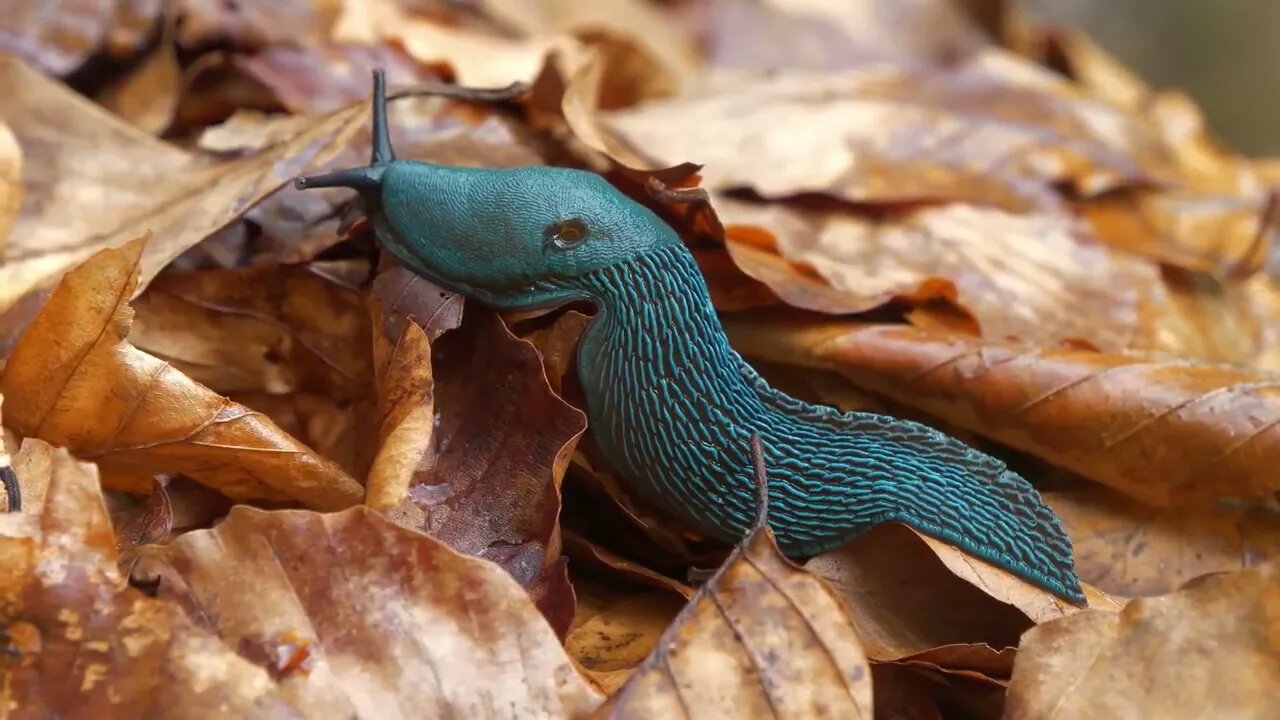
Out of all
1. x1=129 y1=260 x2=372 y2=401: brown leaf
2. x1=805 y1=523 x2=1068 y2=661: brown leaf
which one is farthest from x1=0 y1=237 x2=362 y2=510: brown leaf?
x1=805 y1=523 x2=1068 y2=661: brown leaf

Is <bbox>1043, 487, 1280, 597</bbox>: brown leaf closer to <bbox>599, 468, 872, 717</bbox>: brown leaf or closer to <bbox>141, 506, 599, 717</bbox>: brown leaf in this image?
<bbox>599, 468, 872, 717</bbox>: brown leaf

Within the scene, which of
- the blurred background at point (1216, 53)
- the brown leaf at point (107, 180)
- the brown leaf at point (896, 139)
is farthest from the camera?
the blurred background at point (1216, 53)

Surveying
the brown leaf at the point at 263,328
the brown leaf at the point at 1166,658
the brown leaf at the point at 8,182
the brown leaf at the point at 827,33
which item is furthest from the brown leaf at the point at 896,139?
the brown leaf at the point at 1166,658

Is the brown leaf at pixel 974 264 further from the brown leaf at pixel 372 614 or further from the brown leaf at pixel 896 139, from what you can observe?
the brown leaf at pixel 372 614

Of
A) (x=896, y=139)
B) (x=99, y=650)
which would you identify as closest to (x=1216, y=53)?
(x=896, y=139)

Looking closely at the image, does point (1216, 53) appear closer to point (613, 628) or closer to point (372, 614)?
point (613, 628)

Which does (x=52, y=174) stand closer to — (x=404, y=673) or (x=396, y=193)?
(x=396, y=193)
